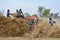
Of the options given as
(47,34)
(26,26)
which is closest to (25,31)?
(26,26)

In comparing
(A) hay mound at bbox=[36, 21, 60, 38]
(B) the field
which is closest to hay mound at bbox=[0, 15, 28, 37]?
(B) the field

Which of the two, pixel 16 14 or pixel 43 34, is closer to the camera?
pixel 43 34

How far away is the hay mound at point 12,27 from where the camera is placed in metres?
20.1

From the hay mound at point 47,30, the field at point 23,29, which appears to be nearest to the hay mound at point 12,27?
the field at point 23,29

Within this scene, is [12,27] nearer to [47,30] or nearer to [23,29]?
[23,29]

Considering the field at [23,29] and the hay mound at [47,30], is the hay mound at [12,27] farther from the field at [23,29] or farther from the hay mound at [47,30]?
the hay mound at [47,30]

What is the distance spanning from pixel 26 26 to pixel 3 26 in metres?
1.89

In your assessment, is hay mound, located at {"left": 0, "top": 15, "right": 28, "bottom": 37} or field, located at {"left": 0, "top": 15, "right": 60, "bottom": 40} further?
hay mound, located at {"left": 0, "top": 15, "right": 28, "bottom": 37}

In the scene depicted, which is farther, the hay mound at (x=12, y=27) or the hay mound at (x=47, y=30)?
the hay mound at (x=12, y=27)

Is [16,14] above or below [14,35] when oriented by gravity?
above

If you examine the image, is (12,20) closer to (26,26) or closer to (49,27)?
(26,26)

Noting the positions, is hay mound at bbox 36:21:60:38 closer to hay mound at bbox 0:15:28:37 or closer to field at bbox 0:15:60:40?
field at bbox 0:15:60:40

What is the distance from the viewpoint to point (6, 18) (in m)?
21.0

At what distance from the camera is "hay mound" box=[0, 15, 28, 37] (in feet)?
65.9
